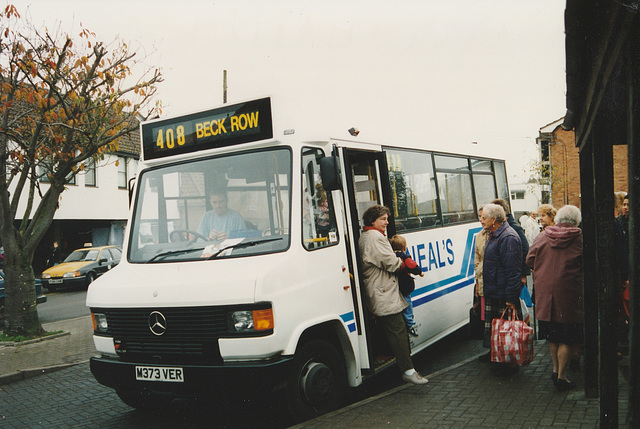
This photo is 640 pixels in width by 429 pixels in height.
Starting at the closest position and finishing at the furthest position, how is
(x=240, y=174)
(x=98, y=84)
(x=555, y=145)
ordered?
1. (x=240, y=174)
2. (x=98, y=84)
3. (x=555, y=145)

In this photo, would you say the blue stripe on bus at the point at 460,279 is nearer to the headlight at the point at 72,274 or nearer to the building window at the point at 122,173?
the headlight at the point at 72,274

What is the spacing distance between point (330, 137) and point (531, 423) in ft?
10.4

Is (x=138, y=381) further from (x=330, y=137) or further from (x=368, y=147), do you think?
(x=368, y=147)

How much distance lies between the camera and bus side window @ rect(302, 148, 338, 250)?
214 inches

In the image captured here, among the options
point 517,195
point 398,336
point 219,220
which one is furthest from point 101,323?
point 517,195

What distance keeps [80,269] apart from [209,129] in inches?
734

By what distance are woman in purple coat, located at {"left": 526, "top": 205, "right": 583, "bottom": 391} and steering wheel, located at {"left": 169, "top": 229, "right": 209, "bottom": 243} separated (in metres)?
3.33

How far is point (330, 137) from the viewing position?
5938 millimetres

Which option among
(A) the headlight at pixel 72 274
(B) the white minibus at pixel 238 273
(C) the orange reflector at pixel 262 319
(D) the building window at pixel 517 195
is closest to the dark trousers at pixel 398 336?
(B) the white minibus at pixel 238 273

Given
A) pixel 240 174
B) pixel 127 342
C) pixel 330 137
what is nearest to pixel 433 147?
pixel 330 137

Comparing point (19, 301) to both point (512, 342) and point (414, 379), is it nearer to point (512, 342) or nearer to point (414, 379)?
point (414, 379)

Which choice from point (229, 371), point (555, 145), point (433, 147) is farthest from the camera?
point (555, 145)

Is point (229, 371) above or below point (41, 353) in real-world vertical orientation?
above

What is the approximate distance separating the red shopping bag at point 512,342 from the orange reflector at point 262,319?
270cm
